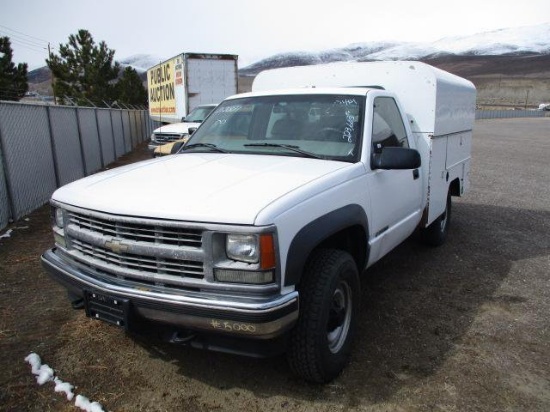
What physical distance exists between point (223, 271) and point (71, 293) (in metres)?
1.20

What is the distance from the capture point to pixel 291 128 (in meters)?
3.94

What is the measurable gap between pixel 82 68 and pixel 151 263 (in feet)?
116

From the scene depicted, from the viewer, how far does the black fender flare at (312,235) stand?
2627 mm

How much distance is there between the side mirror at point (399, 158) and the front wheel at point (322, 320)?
814 mm

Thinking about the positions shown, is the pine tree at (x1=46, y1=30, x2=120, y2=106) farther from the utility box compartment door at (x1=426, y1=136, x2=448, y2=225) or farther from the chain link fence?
the utility box compartment door at (x1=426, y1=136, x2=448, y2=225)

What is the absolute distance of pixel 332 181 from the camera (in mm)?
3096

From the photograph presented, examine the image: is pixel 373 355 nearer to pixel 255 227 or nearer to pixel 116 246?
pixel 255 227

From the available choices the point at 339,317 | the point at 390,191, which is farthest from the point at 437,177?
the point at 339,317

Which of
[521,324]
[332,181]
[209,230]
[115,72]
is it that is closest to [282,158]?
[332,181]

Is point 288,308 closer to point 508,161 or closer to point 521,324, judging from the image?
point 521,324

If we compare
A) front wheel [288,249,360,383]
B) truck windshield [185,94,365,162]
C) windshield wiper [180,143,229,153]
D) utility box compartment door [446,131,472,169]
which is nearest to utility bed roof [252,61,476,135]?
utility box compartment door [446,131,472,169]

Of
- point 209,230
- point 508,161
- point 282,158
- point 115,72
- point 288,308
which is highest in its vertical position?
point 115,72

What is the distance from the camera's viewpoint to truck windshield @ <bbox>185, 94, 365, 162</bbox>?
12.1ft

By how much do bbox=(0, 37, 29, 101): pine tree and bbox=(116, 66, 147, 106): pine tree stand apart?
19.8 ft
